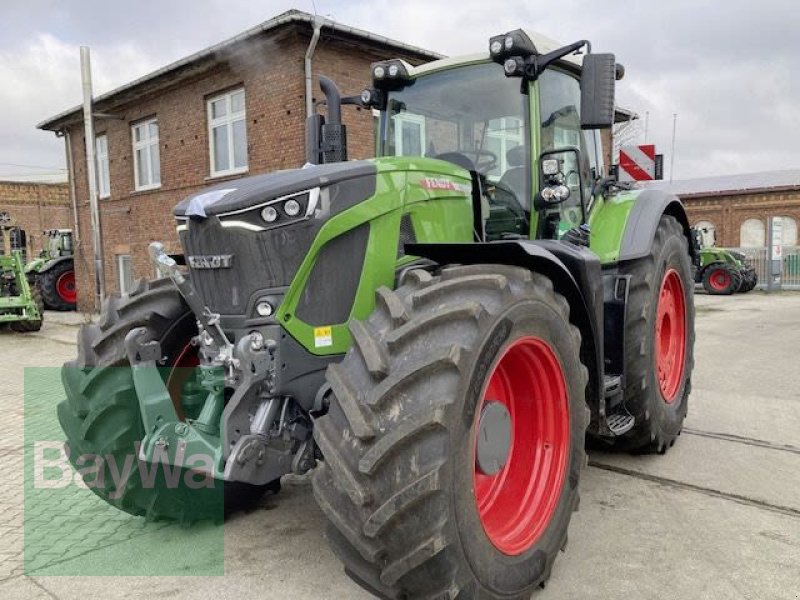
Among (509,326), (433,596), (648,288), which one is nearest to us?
(433,596)

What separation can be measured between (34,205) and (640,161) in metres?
31.8

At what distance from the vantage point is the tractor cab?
11.7 ft

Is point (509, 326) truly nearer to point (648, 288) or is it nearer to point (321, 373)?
point (321, 373)

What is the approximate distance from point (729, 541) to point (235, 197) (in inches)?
108

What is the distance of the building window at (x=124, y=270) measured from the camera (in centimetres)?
1593

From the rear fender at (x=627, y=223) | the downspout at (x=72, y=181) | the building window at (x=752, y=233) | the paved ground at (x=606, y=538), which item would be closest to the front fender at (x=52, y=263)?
the downspout at (x=72, y=181)

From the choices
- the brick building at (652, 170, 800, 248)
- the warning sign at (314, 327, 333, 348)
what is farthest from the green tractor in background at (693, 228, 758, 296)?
the warning sign at (314, 327, 333, 348)

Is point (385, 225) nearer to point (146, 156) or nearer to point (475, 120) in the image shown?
point (475, 120)

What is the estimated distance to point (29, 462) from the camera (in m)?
4.78

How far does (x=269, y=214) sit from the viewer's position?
9.04 ft

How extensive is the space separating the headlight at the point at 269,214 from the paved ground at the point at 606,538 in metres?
1.54

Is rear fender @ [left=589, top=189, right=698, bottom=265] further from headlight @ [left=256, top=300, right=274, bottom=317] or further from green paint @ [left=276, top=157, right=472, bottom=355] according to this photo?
headlight @ [left=256, top=300, right=274, bottom=317]

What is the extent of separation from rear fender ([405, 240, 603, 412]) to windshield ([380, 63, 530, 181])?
2.28ft

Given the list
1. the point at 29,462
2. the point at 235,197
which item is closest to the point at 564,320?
the point at 235,197
